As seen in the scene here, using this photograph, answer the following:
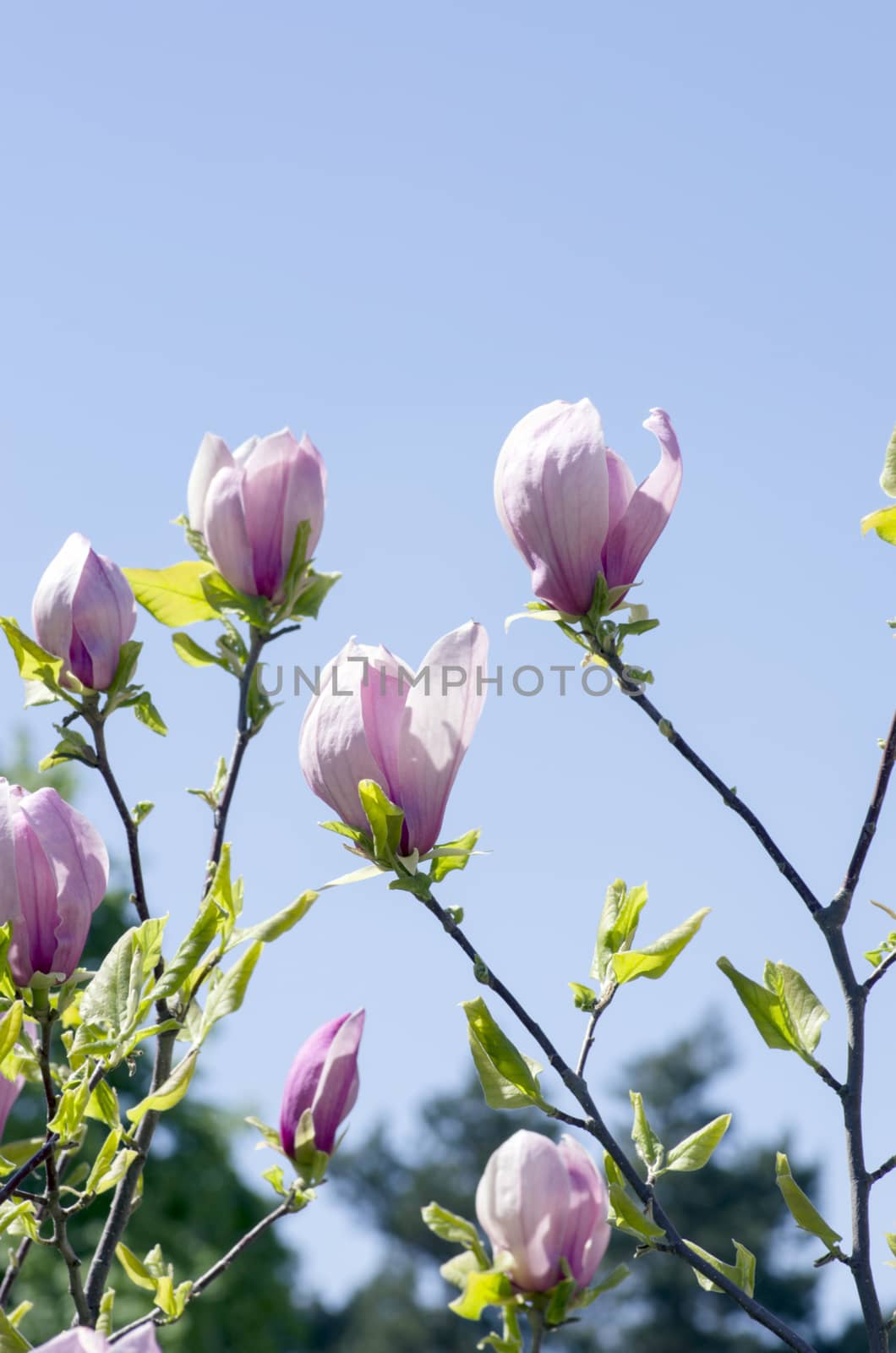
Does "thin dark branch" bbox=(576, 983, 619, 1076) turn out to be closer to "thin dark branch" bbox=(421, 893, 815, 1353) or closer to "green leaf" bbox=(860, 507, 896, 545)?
"thin dark branch" bbox=(421, 893, 815, 1353)

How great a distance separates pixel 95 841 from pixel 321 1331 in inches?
1146

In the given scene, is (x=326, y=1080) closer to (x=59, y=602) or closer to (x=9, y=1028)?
(x=9, y=1028)

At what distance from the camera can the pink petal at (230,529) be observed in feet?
3.90

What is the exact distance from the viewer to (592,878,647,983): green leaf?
1245 millimetres

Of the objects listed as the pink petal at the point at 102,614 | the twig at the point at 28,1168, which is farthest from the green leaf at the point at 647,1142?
the pink petal at the point at 102,614

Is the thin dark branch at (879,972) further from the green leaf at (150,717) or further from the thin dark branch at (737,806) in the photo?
the green leaf at (150,717)

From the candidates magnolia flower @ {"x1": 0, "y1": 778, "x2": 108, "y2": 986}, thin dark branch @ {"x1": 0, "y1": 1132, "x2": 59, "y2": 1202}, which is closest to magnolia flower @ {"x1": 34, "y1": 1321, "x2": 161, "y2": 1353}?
thin dark branch @ {"x1": 0, "y1": 1132, "x2": 59, "y2": 1202}

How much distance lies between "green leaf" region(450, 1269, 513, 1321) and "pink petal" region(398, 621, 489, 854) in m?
0.34

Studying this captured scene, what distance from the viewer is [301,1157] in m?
1.21

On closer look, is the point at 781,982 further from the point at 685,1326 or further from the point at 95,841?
the point at 685,1326

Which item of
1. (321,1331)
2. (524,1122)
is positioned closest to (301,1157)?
(524,1122)

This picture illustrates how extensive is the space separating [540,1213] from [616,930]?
35cm

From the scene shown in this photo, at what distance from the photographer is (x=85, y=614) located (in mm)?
1314

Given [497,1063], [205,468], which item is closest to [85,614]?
[205,468]
